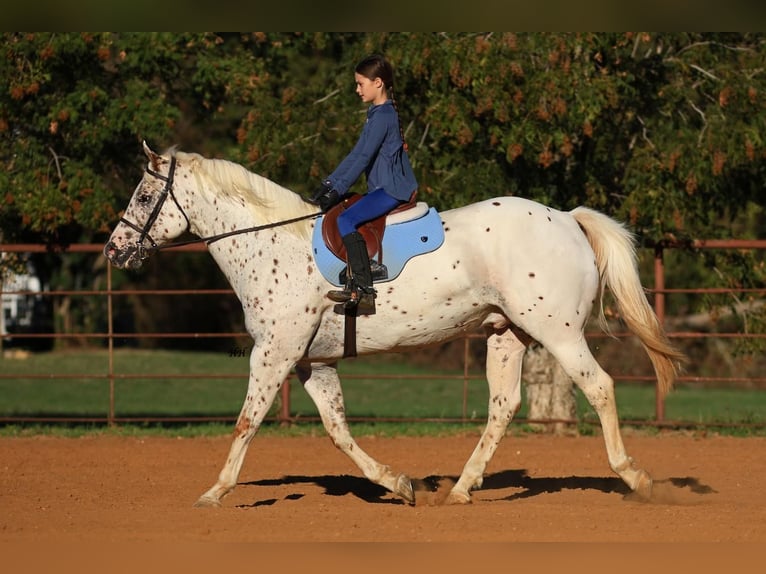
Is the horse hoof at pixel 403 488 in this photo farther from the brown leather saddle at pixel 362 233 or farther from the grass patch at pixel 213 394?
the grass patch at pixel 213 394

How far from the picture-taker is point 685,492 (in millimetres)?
7582

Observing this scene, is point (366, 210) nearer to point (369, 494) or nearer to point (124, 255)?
point (124, 255)

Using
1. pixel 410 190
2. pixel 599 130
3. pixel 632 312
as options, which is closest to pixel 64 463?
pixel 410 190

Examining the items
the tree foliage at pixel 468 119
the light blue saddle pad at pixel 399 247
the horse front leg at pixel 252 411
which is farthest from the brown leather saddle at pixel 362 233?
the tree foliage at pixel 468 119

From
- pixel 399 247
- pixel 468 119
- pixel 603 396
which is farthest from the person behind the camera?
pixel 468 119

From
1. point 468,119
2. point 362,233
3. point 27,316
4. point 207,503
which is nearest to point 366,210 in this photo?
point 362,233

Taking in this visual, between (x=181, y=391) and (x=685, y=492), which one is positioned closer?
(x=685, y=492)

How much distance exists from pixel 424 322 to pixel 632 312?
1358 mm

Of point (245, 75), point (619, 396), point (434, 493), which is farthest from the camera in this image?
point (619, 396)

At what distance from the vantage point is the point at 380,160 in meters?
7.18

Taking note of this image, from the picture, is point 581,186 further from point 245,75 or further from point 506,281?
point 506,281

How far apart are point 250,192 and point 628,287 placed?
2489 mm

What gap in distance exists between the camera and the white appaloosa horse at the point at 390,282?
713cm

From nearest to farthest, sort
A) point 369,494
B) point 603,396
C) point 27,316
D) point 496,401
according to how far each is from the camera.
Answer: point 603,396, point 496,401, point 369,494, point 27,316
